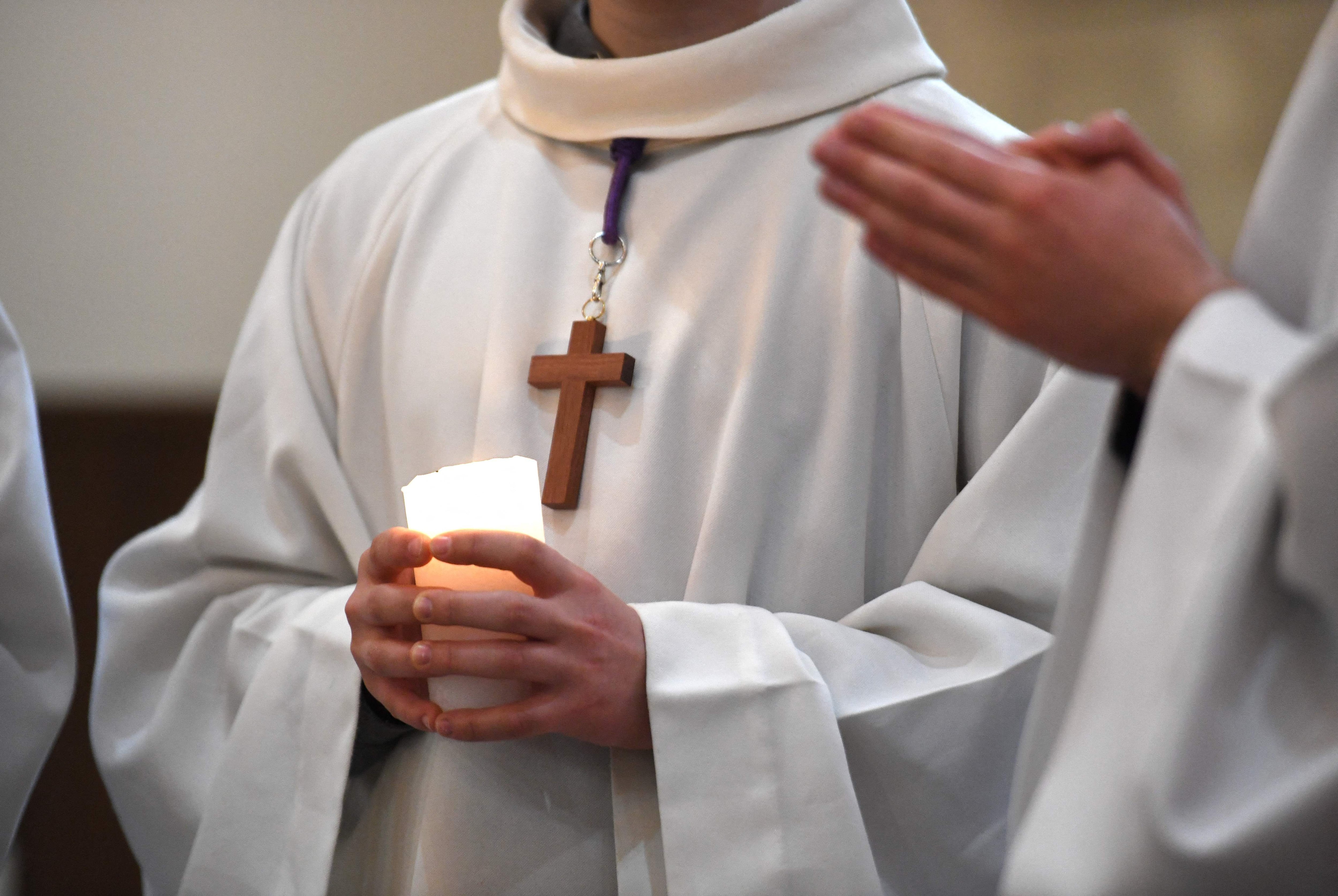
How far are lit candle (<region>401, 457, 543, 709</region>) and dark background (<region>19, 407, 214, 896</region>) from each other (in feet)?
7.87

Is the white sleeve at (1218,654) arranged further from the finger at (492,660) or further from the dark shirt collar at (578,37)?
the dark shirt collar at (578,37)

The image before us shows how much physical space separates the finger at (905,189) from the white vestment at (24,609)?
1.33 metres

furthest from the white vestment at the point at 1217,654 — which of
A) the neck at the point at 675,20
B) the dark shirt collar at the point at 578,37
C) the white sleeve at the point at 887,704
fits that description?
the dark shirt collar at the point at 578,37

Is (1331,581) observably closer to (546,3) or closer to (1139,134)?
(1139,134)

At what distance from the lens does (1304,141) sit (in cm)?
116

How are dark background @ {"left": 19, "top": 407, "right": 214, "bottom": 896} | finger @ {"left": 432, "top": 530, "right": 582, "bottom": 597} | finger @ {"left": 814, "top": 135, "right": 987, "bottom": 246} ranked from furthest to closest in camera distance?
dark background @ {"left": 19, "top": 407, "right": 214, "bottom": 896}
finger @ {"left": 432, "top": 530, "right": 582, "bottom": 597}
finger @ {"left": 814, "top": 135, "right": 987, "bottom": 246}

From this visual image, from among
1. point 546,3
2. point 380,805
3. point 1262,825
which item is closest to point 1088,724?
point 1262,825

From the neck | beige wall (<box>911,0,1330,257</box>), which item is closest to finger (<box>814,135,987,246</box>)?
the neck

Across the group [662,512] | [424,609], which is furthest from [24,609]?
[662,512]

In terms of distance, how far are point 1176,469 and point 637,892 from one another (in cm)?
89

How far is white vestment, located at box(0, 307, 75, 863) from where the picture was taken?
6.07ft

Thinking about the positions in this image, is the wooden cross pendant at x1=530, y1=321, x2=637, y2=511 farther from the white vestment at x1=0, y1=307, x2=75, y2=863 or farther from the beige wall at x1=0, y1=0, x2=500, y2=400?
the beige wall at x1=0, y1=0, x2=500, y2=400

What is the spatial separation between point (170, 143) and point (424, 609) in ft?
9.99

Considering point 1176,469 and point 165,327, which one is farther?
point 165,327
